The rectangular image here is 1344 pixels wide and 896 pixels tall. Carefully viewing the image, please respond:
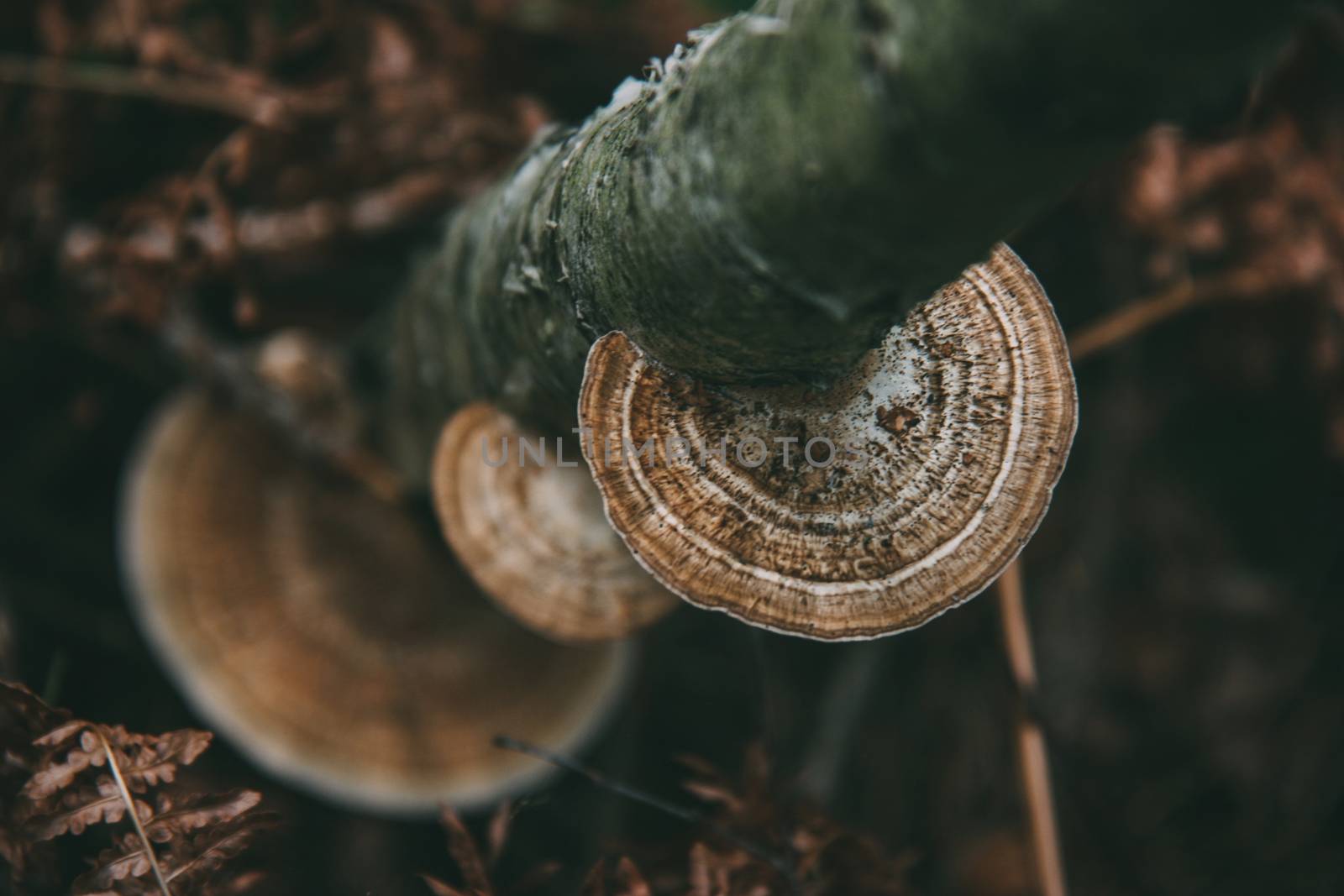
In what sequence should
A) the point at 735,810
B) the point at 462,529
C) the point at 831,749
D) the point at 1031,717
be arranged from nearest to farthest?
the point at 462,529 < the point at 735,810 < the point at 1031,717 < the point at 831,749

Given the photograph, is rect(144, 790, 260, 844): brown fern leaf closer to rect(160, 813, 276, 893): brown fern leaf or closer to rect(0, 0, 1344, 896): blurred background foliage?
rect(160, 813, 276, 893): brown fern leaf

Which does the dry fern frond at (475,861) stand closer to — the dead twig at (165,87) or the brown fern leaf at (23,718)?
the brown fern leaf at (23,718)

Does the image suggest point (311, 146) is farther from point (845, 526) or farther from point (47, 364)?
point (845, 526)

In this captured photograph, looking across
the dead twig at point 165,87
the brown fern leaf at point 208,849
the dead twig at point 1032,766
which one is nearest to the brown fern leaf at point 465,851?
the brown fern leaf at point 208,849

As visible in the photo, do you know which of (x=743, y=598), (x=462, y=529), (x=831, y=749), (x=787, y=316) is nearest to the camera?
(x=787, y=316)

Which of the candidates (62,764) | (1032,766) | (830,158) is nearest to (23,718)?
(62,764)

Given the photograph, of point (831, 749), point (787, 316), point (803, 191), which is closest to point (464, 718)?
point (831, 749)
